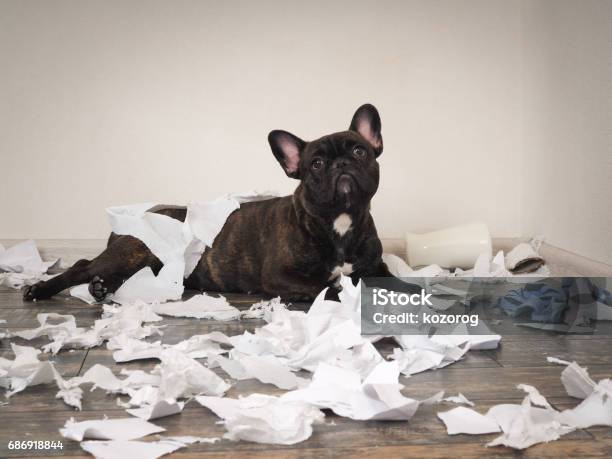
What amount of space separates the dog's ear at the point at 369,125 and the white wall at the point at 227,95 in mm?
988

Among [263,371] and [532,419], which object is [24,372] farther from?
[532,419]

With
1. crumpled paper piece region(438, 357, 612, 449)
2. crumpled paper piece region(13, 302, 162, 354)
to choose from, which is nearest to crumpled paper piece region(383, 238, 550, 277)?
crumpled paper piece region(13, 302, 162, 354)

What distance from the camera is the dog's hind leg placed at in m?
2.94

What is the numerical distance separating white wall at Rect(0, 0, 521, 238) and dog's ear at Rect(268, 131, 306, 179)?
99 cm

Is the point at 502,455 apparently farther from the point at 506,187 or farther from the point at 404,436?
the point at 506,187

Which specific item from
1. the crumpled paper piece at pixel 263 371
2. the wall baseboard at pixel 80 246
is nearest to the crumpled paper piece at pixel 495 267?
the wall baseboard at pixel 80 246

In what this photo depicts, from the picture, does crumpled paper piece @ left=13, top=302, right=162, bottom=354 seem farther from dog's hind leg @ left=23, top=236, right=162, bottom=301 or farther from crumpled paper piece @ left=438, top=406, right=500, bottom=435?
crumpled paper piece @ left=438, top=406, right=500, bottom=435

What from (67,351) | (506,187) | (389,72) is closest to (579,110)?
(506,187)

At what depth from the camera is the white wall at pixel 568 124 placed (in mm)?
3076

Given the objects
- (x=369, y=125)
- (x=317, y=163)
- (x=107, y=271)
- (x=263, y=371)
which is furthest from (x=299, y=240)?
(x=263, y=371)

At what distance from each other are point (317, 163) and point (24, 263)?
1.83 meters

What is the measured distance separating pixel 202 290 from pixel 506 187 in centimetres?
188

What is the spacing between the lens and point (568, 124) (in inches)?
135

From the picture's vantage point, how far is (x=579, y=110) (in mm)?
3297
